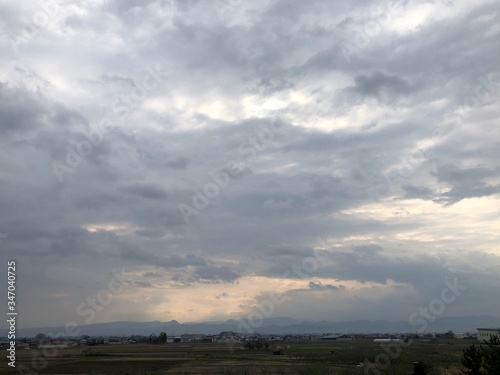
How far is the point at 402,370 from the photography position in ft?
180

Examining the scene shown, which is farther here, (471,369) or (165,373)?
(165,373)

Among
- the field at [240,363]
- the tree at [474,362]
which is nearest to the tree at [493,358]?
the tree at [474,362]

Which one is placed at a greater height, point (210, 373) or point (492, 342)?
point (492, 342)

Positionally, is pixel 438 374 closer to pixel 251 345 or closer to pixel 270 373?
pixel 270 373

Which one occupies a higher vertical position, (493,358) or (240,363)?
(493,358)

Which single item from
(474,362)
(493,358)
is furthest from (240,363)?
(493,358)

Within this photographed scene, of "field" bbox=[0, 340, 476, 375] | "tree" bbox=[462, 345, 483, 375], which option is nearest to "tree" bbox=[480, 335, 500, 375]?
"tree" bbox=[462, 345, 483, 375]

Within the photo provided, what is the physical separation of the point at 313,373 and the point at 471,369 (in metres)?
21.7

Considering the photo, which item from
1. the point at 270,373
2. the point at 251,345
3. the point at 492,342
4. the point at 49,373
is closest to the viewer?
the point at 492,342

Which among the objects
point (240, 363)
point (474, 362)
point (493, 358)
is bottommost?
point (240, 363)

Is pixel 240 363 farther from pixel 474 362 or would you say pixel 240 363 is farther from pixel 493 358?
pixel 493 358

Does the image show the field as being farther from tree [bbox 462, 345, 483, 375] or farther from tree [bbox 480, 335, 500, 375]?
tree [bbox 480, 335, 500, 375]

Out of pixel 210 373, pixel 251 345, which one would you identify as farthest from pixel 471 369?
pixel 251 345

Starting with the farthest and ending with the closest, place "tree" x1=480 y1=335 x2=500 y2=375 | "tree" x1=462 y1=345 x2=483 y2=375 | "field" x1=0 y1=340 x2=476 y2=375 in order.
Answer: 1. "field" x1=0 y1=340 x2=476 y2=375
2. "tree" x1=462 y1=345 x2=483 y2=375
3. "tree" x1=480 y1=335 x2=500 y2=375
